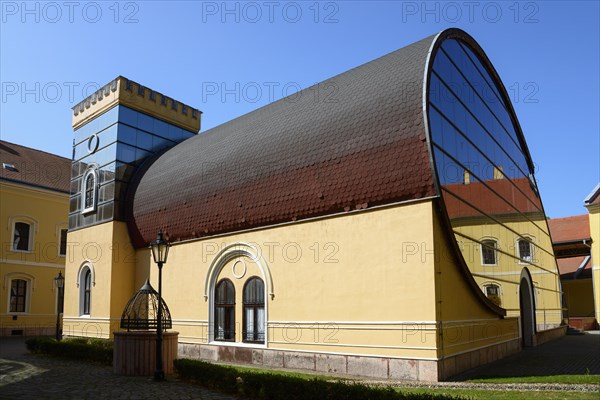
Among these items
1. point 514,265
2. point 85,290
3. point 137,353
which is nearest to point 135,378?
point 137,353

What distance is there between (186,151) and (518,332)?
14.7m

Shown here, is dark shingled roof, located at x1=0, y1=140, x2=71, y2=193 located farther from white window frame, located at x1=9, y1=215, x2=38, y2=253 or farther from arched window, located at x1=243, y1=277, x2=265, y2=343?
arched window, located at x1=243, y1=277, x2=265, y2=343

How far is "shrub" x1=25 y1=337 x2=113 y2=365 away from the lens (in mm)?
16156

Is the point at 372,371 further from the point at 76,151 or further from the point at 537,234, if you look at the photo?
the point at 76,151

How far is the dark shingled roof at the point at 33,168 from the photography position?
106 feet

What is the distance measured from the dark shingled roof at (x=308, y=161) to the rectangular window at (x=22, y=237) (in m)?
13.7

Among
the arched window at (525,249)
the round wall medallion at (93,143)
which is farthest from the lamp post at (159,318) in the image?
the arched window at (525,249)

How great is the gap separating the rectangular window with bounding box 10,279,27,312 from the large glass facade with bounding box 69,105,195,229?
326 inches

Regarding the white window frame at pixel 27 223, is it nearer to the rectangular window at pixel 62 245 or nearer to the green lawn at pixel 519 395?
the rectangular window at pixel 62 245

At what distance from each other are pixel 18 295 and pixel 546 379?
29287 mm

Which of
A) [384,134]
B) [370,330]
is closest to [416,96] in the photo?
[384,134]

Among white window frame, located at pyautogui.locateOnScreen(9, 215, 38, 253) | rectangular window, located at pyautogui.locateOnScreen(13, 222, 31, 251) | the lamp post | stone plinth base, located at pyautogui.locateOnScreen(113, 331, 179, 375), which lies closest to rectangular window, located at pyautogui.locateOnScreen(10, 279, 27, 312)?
white window frame, located at pyautogui.locateOnScreen(9, 215, 38, 253)

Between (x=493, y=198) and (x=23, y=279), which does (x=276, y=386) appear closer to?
(x=493, y=198)

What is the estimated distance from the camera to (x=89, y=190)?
82.4 ft
